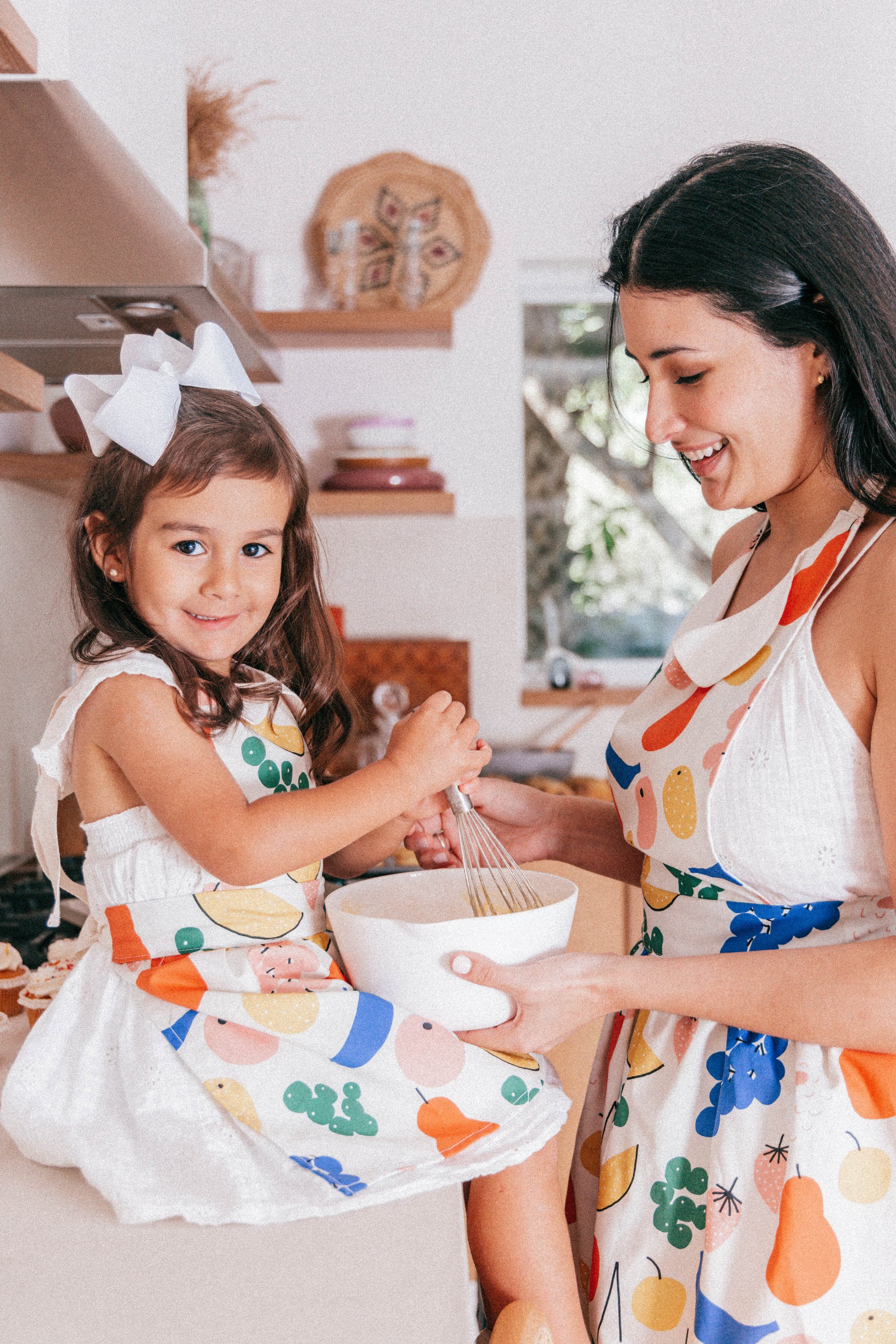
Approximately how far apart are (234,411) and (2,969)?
63 cm

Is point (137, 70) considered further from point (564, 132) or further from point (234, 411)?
point (564, 132)

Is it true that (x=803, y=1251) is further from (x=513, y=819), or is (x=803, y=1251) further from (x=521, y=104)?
(x=521, y=104)

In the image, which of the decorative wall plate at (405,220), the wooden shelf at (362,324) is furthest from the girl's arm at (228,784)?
the decorative wall plate at (405,220)

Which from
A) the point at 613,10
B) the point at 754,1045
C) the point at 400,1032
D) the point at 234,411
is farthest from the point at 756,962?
the point at 613,10

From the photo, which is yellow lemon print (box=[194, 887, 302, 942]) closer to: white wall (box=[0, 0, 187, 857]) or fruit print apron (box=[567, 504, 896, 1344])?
fruit print apron (box=[567, 504, 896, 1344])

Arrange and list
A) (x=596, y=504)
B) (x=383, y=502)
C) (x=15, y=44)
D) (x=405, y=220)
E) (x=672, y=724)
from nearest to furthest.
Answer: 1. (x=15, y=44)
2. (x=672, y=724)
3. (x=383, y=502)
4. (x=405, y=220)
5. (x=596, y=504)

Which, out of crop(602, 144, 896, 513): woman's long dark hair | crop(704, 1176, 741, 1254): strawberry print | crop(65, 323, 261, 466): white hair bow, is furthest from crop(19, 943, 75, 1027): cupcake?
crop(602, 144, 896, 513): woman's long dark hair

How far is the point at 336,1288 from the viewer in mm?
699

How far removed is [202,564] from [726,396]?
458mm

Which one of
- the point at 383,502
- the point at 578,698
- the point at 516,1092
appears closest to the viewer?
the point at 516,1092

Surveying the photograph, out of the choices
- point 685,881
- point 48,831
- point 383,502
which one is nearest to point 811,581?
point 685,881

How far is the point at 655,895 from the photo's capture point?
0.97 meters

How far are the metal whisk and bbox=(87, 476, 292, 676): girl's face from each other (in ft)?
0.81

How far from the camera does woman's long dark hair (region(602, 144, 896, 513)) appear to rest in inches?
33.1
